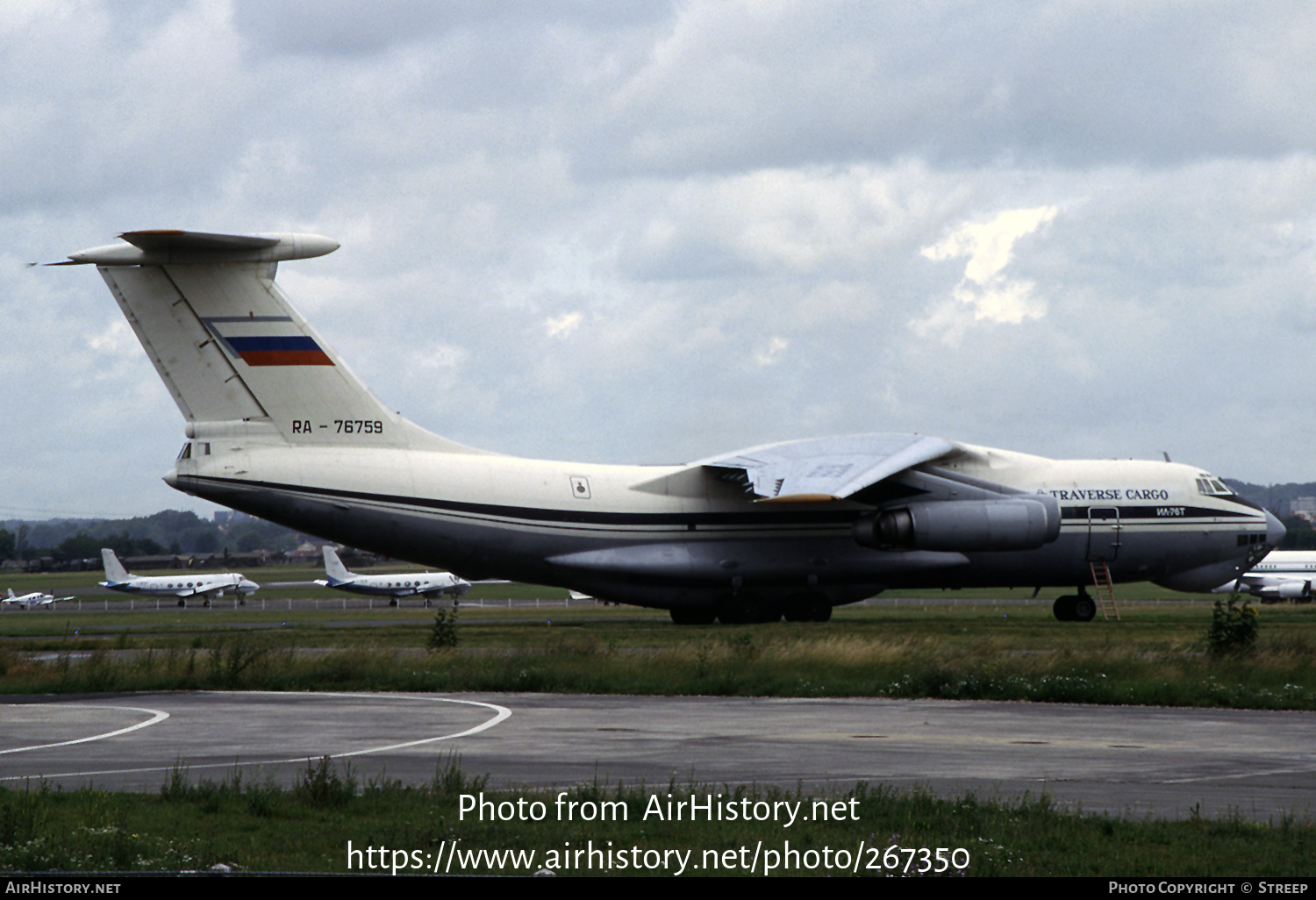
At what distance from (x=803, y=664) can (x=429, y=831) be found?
1337 centimetres

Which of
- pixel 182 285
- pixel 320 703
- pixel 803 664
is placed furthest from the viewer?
pixel 182 285

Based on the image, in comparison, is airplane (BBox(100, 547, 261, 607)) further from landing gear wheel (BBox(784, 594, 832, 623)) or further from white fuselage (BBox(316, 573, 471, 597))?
landing gear wheel (BBox(784, 594, 832, 623))

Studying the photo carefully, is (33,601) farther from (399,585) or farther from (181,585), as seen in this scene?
(399,585)

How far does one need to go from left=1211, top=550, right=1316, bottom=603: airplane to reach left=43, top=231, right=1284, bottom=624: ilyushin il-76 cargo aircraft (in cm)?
2813

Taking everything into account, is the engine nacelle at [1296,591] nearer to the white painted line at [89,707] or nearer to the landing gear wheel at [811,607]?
the landing gear wheel at [811,607]

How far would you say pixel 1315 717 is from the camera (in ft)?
54.3

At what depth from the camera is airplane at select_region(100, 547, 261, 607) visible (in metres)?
80.3

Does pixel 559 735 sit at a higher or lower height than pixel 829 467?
lower

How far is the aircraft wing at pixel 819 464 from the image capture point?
29.1 m

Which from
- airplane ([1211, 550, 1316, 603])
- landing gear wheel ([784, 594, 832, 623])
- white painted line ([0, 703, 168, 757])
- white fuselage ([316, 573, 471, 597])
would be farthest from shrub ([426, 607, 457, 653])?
white fuselage ([316, 573, 471, 597])

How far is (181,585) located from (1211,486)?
215 ft
